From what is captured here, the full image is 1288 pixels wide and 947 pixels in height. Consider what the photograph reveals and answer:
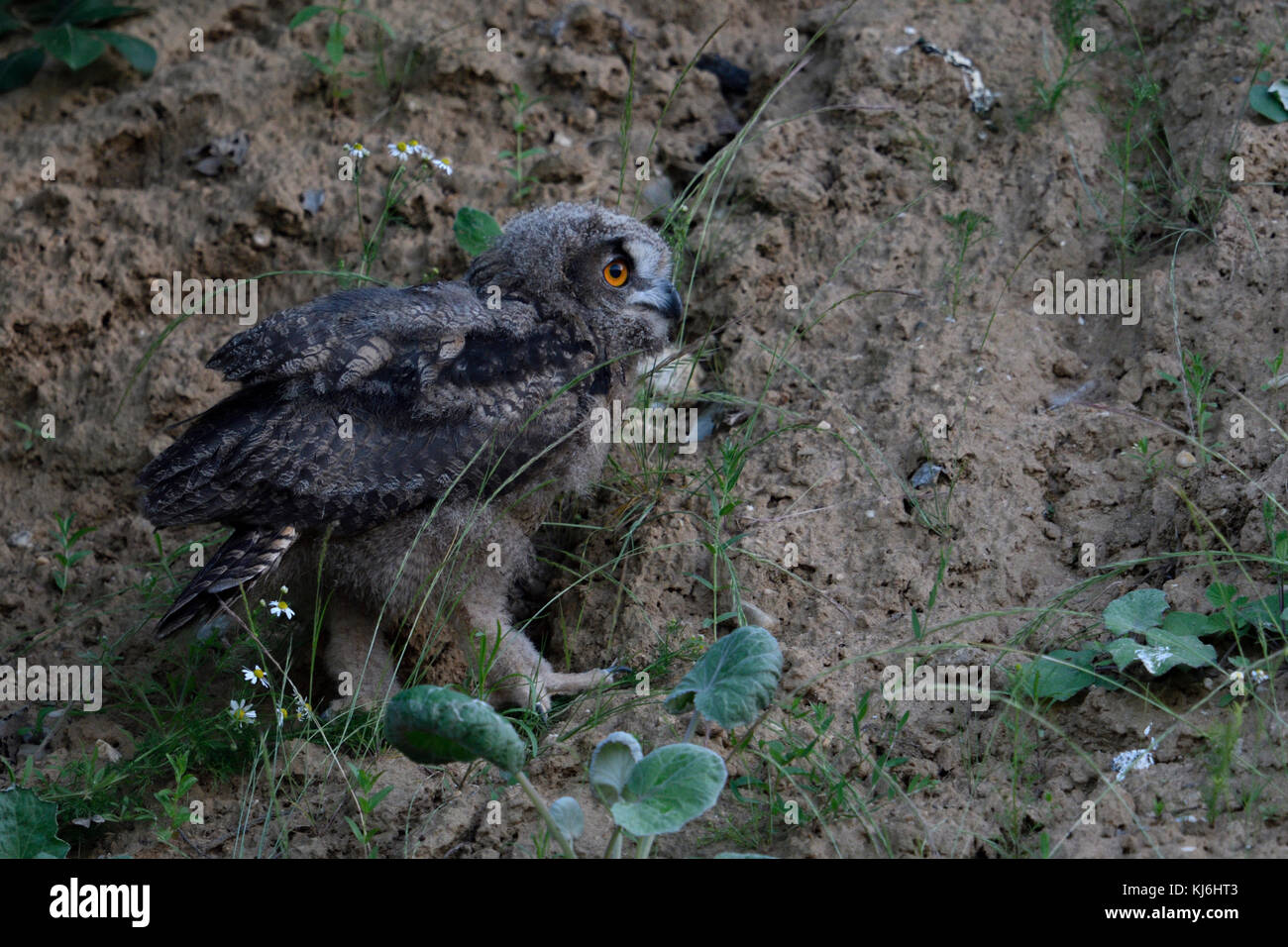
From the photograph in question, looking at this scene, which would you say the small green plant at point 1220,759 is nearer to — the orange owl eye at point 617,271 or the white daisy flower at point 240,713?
the orange owl eye at point 617,271

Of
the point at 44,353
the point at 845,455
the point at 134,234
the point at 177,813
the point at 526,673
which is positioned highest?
the point at 134,234

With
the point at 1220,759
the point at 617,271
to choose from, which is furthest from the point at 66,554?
the point at 1220,759

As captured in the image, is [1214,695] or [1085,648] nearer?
[1214,695]

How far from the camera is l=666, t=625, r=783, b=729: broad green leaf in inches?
133

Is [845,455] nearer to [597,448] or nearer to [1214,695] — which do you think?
[597,448]

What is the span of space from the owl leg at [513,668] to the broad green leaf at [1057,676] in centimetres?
157

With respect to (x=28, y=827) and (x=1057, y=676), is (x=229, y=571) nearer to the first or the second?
(x=28, y=827)

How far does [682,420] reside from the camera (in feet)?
17.9

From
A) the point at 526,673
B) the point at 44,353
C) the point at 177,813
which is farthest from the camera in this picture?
the point at 44,353

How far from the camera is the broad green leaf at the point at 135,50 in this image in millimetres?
6801

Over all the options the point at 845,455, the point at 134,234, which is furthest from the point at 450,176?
the point at 845,455

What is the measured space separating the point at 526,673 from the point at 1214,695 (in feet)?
8.00
